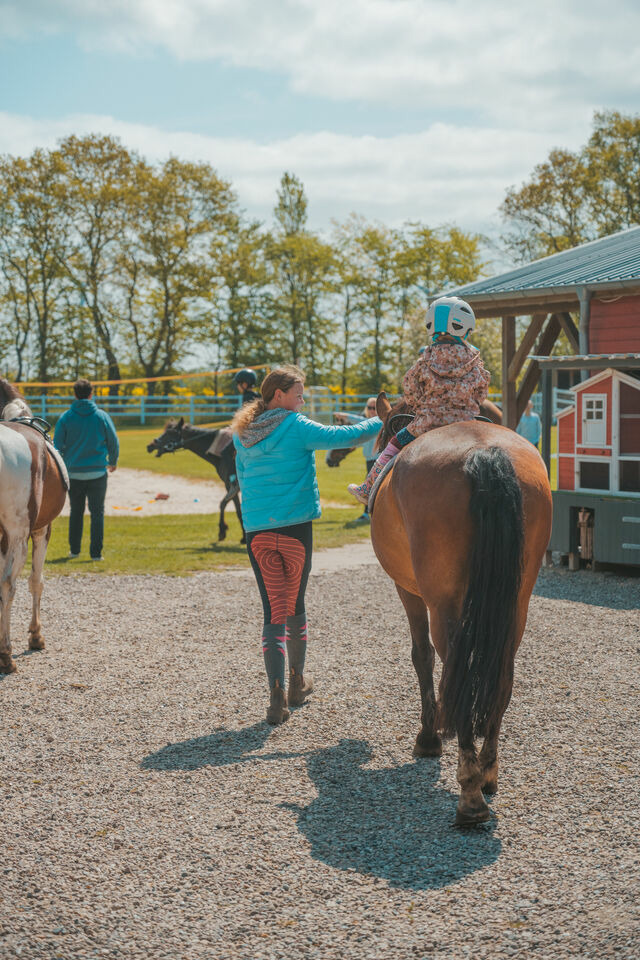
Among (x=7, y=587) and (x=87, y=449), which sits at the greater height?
(x=87, y=449)

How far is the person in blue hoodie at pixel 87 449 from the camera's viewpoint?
1133 cm

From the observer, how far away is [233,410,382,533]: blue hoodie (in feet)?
17.9

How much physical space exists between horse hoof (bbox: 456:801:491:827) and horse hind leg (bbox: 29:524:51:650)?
4372 mm

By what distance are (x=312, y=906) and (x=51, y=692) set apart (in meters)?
3.37

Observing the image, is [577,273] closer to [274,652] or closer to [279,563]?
[279,563]

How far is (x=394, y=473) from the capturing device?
4461 mm

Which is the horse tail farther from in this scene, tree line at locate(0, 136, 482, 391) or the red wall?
tree line at locate(0, 136, 482, 391)

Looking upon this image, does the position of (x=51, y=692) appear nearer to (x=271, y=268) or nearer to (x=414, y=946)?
(x=414, y=946)

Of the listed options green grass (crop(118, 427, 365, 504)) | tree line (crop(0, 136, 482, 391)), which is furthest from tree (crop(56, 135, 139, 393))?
green grass (crop(118, 427, 365, 504))

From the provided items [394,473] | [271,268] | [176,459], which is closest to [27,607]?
[394,473]

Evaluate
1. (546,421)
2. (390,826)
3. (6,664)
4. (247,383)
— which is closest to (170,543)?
(247,383)

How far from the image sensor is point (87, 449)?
37.4 feet

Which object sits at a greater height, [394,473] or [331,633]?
[394,473]

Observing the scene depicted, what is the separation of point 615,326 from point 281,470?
8.38 m
